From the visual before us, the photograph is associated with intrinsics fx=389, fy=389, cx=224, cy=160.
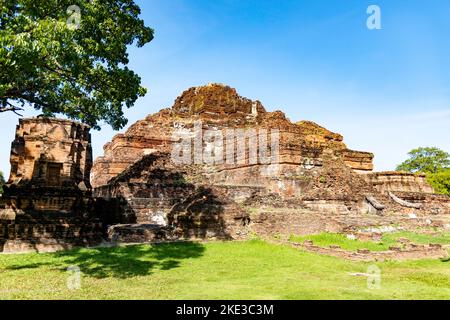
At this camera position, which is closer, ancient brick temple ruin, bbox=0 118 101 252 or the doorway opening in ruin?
ancient brick temple ruin, bbox=0 118 101 252

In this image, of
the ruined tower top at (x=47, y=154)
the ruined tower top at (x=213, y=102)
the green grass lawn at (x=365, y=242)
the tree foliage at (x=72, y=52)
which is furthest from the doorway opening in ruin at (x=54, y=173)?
the ruined tower top at (x=213, y=102)

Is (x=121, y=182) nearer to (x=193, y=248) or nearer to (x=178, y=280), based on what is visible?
(x=193, y=248)

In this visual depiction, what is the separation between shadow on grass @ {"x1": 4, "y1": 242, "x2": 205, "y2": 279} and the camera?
31.3 ft

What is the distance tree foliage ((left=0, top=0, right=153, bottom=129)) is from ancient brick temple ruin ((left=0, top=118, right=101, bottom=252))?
7.30ft

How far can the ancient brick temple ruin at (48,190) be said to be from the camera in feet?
42.4

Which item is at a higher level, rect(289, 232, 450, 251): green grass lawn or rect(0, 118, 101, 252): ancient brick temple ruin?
rect(0, 118, 101, 252): ancient brick temple ruin

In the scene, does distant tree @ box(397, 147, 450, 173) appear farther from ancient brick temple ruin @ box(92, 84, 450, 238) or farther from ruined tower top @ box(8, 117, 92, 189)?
ruined tower top @ box(8, 117, 92, 189)

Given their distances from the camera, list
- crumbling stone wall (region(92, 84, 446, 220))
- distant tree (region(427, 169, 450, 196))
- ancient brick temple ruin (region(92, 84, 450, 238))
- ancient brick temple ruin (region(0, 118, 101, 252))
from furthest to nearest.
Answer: distant tree (region(427, 169, 450, 196)), crumbling stone wall (region(92, 84, 446, 220)), ancient brick temple ruin (region(92, 84, 450, 238)), ancient brick temple ruin (region(0, 118, 101, 252))

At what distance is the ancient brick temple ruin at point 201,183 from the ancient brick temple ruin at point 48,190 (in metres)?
0.04

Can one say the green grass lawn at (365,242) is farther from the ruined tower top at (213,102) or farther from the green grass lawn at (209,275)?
the ruined tower top at (213,102)

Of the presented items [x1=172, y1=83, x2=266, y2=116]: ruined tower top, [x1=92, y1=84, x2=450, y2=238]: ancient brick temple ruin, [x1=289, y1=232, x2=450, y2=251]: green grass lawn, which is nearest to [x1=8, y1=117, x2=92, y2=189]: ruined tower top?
[x1=92, y1=84, x2=450, y2=238]: ancient brick temple ruin
